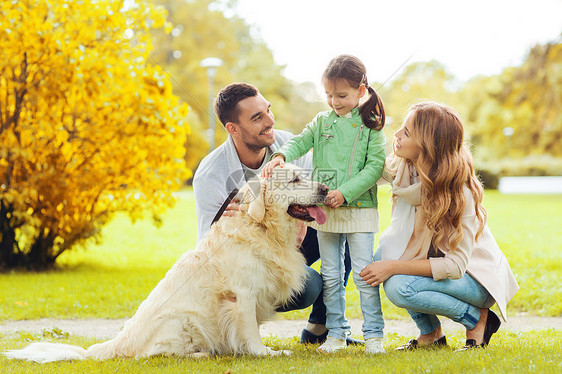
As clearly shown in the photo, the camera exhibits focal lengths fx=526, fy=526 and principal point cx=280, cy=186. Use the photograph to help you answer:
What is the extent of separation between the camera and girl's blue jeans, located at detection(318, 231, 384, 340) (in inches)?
149

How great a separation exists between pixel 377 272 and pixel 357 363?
2.13 ft

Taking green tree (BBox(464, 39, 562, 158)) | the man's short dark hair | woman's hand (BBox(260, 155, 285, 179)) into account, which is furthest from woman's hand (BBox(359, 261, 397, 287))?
green tree (BBox(464, 39, 562, 158))

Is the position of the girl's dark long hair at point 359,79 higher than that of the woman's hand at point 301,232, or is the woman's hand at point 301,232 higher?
the girl's dark long hair at point 359,79

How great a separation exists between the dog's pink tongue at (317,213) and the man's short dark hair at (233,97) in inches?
53.5

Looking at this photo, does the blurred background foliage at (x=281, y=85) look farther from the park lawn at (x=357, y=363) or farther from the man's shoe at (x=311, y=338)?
the park lawn at (x=357, y=363)

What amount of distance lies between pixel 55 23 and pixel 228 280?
6013mm

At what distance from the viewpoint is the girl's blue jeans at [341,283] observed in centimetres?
379

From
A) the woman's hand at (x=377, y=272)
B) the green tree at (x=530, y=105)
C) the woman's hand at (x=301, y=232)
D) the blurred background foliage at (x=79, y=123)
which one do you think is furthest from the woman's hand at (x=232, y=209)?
the green tree at (x=530, y=105)

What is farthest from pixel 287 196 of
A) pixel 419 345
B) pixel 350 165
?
pixel 419 345

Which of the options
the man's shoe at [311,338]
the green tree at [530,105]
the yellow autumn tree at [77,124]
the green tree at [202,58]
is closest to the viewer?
the man's shoe at [311,338]

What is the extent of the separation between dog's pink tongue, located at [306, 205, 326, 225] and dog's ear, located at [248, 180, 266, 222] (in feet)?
1.12

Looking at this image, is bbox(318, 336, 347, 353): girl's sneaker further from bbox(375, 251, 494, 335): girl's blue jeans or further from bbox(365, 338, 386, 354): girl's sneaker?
bbox(375, 251, 494, 335): girl's blue jeans

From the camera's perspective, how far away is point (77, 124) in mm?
8203

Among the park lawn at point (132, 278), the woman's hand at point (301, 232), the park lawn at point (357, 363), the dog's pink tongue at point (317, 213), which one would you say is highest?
the dog's pink tongue at point (317, 213)
